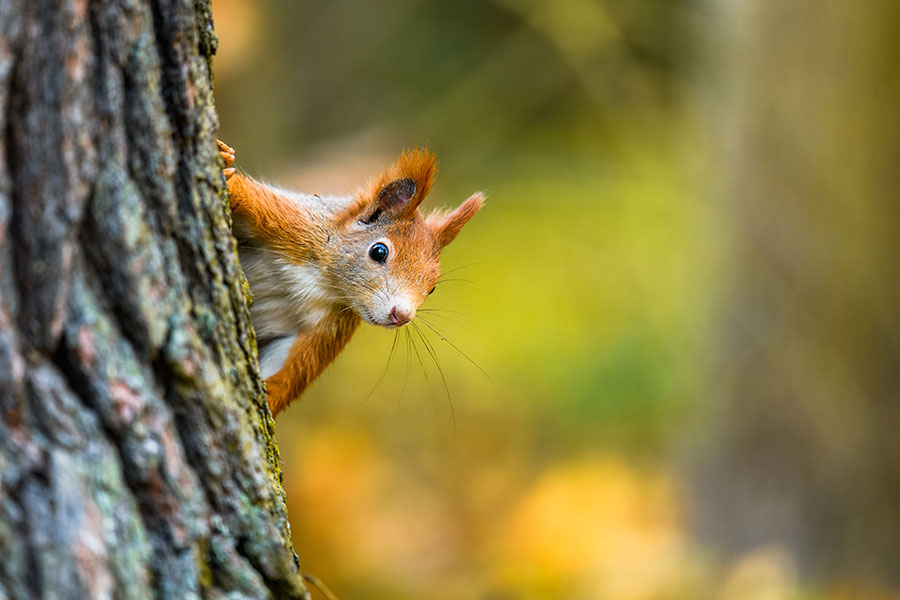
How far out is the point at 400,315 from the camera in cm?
214

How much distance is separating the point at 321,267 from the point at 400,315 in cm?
23

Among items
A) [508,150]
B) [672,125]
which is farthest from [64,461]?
[508,150]

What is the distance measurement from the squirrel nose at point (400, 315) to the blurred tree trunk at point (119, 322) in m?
0.76

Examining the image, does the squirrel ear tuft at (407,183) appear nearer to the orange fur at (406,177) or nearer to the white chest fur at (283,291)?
the orange fur at (406,177)

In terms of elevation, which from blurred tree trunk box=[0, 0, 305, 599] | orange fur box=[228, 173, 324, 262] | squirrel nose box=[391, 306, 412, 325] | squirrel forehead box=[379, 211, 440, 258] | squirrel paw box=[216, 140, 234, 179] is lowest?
blurred tree trunk box=[0, 0, 305, 599]

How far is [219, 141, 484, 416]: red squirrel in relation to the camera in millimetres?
2195

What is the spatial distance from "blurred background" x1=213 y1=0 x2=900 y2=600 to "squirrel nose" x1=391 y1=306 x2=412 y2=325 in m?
0.47

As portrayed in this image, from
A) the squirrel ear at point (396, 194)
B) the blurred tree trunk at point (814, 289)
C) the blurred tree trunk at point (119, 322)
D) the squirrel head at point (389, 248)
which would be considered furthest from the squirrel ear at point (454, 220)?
the blurred tree trunk at point (814, 289)

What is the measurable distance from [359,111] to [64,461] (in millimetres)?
6296

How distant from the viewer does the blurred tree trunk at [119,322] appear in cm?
107

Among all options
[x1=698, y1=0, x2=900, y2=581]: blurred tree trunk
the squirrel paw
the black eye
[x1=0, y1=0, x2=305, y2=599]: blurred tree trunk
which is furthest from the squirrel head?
[x1=698, y1=0, x2=900, y2=581]: blurred tree trunk

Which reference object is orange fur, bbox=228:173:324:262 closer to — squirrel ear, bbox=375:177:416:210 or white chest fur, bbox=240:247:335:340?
white chest fur, bbox=240:247:335:340

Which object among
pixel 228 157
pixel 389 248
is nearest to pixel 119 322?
pixel 228 157

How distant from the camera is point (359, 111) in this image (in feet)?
23.7
